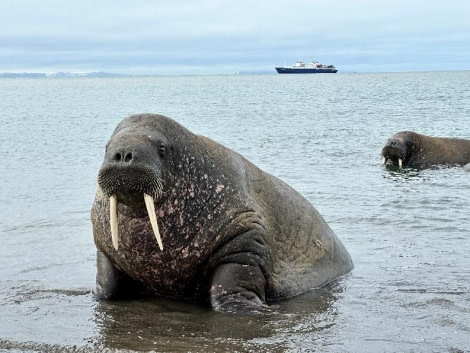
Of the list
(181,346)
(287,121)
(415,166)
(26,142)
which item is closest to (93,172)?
(415,166)

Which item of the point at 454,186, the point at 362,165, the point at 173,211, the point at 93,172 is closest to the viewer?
the point at 173,211

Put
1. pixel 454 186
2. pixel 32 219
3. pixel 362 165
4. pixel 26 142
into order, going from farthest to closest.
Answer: pixel 26 142 → pixel 362 165 → pixel 454 186 → pixel 32 219

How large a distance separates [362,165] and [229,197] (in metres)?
12.9

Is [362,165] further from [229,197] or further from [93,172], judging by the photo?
[229,197]

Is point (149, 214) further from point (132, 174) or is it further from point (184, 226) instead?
point (184, 226)

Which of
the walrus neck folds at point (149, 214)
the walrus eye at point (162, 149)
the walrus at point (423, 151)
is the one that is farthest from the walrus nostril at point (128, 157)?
the walrus at point (423, 151)

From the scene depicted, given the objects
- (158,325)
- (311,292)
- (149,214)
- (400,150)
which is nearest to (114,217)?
(149,214)

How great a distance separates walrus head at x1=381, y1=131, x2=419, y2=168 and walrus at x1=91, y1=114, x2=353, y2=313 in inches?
520

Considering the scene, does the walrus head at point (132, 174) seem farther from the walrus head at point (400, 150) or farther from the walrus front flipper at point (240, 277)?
the walrus head at point (400, 150)

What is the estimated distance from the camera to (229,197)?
690 centimetres

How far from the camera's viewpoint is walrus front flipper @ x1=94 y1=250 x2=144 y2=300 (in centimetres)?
700

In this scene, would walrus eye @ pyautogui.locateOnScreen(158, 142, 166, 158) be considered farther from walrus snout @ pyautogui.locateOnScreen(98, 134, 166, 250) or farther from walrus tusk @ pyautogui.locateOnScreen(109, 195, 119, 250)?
walrus tusk @ pyautogui.locateOnScreen(109, 195, 119, 250)

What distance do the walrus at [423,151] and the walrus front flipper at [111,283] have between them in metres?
13.4

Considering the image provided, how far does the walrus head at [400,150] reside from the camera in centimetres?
2019
